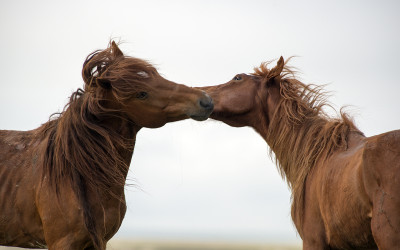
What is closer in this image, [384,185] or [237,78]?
[384,185]

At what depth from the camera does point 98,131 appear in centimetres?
635

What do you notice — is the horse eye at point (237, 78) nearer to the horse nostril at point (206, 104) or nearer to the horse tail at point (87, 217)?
the horse nostril at point (206, 104)

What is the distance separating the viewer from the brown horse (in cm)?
582

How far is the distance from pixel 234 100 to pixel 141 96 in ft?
8.33

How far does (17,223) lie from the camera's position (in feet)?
20.6

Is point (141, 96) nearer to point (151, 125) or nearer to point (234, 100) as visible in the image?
point (151, 125)

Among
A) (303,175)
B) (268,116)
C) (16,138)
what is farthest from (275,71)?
(16,138)

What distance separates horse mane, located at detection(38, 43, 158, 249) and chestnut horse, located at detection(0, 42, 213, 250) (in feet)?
0.03

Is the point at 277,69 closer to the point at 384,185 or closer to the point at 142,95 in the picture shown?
the point at 142,95

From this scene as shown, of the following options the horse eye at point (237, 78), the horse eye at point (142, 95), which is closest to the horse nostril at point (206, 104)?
the horse eye at point (142, 95)

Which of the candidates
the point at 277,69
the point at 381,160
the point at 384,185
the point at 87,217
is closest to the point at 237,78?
the point at 277,69

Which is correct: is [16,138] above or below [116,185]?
above

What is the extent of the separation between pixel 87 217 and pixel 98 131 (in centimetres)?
94

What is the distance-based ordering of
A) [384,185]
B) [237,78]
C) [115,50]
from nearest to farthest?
[384,185], [115,50], [237,78]
